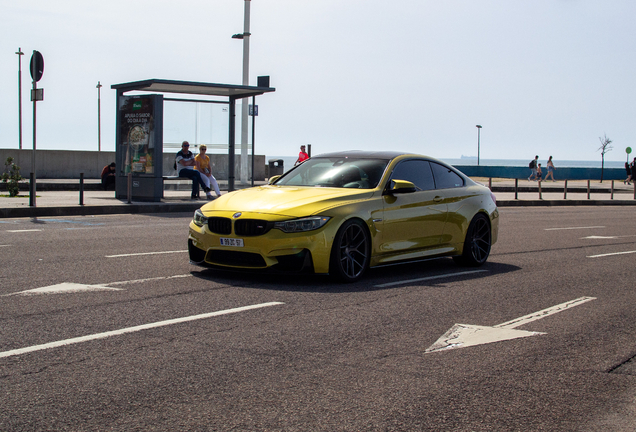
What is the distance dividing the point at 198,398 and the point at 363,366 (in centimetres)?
118

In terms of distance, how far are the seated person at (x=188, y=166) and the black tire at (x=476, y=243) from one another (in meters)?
13.1

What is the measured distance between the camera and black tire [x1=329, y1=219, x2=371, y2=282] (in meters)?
7.89

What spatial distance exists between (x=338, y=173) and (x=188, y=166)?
13651 millimetres

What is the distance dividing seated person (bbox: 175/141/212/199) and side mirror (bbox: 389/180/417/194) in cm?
1400

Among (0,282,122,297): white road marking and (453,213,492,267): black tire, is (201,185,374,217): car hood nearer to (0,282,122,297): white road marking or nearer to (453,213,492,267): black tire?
(0,282,122,297): white road marking

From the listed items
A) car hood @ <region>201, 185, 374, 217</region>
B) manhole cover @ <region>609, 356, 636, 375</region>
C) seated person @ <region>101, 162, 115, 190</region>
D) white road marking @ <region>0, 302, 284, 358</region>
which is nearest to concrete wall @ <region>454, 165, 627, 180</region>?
seated person @ <region>101, 162, 115, 190</region>

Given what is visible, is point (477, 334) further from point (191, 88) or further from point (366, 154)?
point (191, 88)

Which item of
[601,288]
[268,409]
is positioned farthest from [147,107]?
[268,409]

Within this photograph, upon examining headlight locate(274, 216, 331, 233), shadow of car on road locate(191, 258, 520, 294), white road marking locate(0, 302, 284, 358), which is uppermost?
headlight locate(274, 216, 331, 233)

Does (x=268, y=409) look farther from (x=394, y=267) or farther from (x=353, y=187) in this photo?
(x=394, y=267)

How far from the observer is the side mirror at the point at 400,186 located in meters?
8.61

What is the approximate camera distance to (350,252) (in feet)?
26.7

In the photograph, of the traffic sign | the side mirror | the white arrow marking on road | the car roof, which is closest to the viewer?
the white arrow marking on road

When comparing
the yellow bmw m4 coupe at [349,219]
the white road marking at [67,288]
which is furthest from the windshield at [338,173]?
the white road marking at [67,288]
